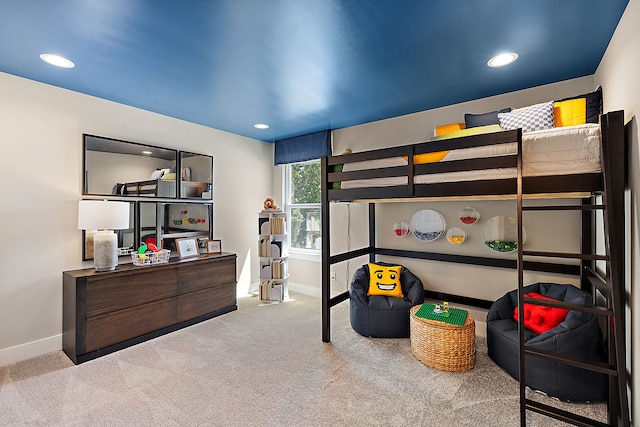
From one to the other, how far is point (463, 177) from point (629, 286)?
1.07m

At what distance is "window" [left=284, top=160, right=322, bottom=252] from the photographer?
4.64 meters

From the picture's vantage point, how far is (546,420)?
1833 millimetres

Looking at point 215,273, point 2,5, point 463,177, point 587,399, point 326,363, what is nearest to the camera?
point 2,5

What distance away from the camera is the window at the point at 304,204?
464cm


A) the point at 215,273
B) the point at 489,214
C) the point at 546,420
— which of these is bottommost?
the point at 546,420

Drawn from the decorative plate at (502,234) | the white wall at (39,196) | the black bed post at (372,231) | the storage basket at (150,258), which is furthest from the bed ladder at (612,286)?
the white wall at (39,196)

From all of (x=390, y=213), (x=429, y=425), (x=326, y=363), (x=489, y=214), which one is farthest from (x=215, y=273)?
(x=489, y=214)

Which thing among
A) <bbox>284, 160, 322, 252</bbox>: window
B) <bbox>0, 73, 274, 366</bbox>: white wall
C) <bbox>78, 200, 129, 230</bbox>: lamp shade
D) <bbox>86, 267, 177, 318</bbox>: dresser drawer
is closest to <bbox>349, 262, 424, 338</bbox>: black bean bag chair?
<bbox>284, 160, 322, 252</bbox>: window

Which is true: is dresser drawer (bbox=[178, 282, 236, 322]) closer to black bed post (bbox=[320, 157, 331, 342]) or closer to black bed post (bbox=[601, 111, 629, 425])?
black bed post (bbox=[320, 157, 331, 342])

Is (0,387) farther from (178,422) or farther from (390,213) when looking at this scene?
(390,213)

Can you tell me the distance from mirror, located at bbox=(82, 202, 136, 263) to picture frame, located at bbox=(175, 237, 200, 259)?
466 millimetres

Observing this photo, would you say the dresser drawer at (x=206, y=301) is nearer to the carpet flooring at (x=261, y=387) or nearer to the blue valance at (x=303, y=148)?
the carpet flooring at (x=261, y=387)

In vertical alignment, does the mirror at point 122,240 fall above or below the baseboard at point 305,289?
above

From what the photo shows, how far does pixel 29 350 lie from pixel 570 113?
16.0ft
